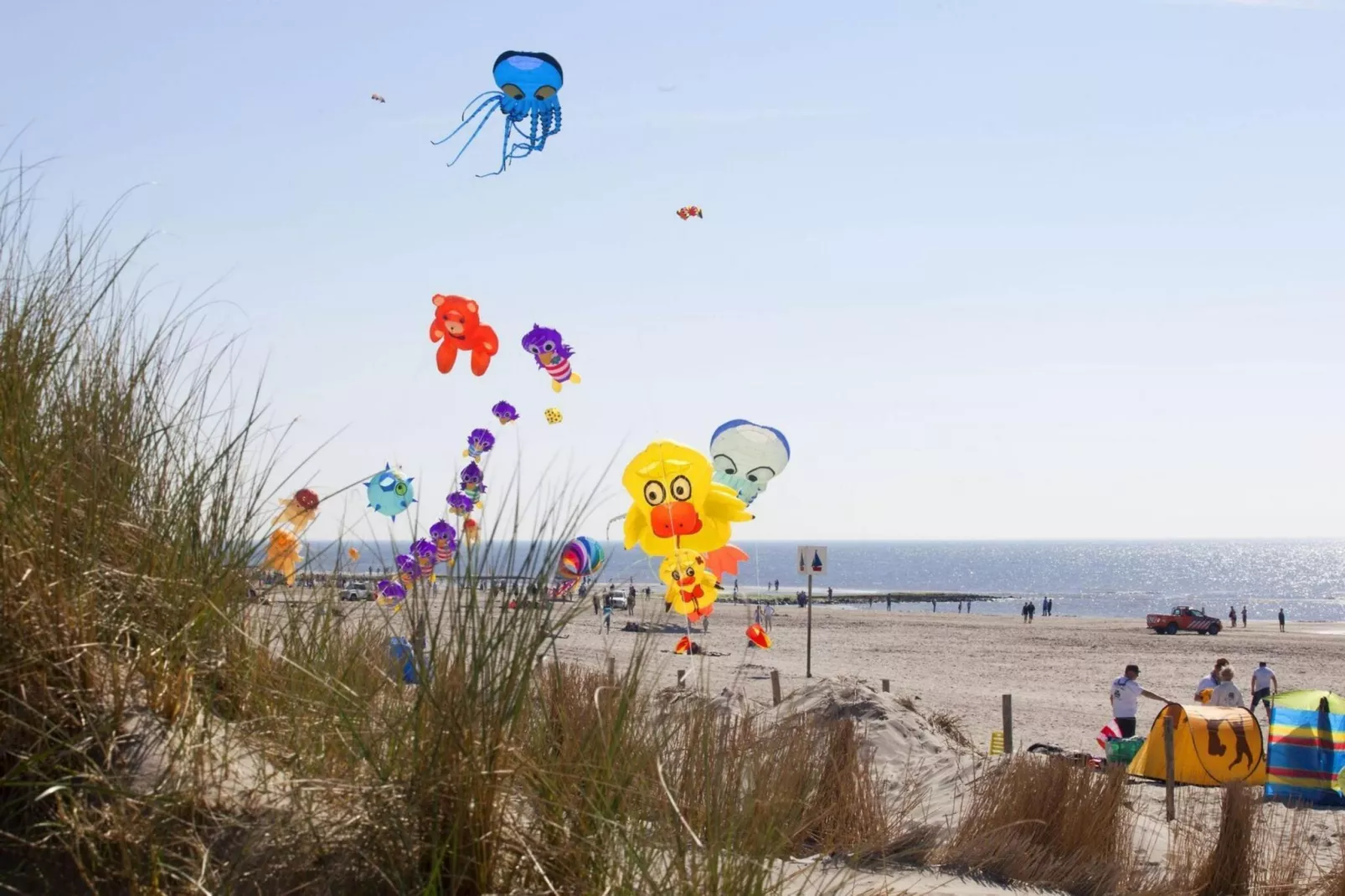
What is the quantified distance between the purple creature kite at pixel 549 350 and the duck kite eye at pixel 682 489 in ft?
10.9

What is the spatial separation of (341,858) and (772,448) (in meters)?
8.88

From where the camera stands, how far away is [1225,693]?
12648 mm

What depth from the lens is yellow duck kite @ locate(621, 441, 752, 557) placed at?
8.19 m

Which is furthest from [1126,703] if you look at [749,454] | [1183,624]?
[1183,624]

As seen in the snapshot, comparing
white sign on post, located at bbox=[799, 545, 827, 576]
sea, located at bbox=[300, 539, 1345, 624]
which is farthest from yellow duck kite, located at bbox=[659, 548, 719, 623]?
sea, located at bbox=[300, 539, 1345, 624]

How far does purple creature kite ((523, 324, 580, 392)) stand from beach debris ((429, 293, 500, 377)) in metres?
1.19

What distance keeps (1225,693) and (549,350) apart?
792cm

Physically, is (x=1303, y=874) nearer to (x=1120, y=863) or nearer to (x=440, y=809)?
(x=1120, y=863)

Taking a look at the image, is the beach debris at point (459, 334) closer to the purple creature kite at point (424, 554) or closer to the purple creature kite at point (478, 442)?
the purple creature kite at point (478, 442)

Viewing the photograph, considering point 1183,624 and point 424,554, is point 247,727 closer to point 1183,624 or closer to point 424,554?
point 424,554

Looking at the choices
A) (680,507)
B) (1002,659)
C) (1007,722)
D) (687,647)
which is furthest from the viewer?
(1002,659)

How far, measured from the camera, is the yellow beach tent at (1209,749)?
10156 millimetres

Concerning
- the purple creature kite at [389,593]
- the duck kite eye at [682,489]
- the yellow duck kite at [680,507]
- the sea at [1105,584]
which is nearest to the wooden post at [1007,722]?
the yellow duck kite at [680,507]

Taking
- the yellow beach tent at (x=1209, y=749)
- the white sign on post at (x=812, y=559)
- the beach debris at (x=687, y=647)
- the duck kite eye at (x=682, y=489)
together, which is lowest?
the yellow beach tent at (x=1209, y=749)
